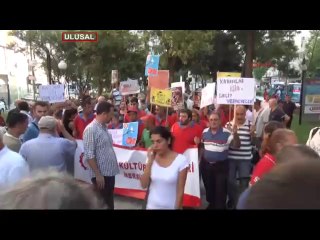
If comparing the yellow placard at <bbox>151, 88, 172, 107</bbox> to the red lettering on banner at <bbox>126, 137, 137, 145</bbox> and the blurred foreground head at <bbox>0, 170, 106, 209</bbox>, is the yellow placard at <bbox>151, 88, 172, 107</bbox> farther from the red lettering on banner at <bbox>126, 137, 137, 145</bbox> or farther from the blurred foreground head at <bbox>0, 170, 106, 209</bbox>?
the blurred foreground head at <bbox>0, 170, 106, 209</bbox>

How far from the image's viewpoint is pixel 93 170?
532cm

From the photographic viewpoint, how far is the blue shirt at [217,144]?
6.16 metres

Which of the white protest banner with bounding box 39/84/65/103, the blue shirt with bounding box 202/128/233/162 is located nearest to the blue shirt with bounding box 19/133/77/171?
the blue shirt with bounding box 202/128/233/162

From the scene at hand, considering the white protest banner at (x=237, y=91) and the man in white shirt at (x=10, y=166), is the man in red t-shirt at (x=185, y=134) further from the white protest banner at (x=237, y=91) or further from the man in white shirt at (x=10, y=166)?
the man in white shirt at (x=10, y=166)

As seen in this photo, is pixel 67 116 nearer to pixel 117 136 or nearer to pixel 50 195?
pixel 117 136

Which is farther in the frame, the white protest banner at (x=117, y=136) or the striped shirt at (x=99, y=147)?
the white protest banner at (x=117, y=136)

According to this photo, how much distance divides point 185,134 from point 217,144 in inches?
32.0

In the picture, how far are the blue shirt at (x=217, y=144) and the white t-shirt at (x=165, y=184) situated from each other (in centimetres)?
209

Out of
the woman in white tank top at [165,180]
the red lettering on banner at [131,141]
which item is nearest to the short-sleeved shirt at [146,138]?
the red lettering on banner at [131,141]

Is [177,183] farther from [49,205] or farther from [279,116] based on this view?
[279,116]
